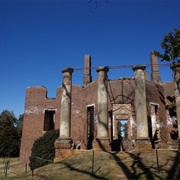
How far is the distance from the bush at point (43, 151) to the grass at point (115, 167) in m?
4.94

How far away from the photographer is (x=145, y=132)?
37.2ft

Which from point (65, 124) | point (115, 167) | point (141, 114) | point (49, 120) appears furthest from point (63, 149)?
point (49, 120)

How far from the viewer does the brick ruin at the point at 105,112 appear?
39.5 ft

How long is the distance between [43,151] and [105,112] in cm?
581

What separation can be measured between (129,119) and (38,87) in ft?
33.0

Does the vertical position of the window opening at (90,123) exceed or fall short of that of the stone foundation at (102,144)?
it exceeds it

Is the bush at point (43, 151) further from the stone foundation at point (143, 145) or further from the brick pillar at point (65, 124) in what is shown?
Answer: the stone foundation at point (143, 145)

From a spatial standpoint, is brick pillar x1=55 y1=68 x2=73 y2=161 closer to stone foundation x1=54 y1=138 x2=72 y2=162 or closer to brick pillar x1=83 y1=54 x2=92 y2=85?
stone foundation x1=54 y1=138 x2=72 y2=162

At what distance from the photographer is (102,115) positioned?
40.6 feet

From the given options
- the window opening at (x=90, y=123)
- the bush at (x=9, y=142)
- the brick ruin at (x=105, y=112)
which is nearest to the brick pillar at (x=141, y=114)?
the brick ruin at (x=105, y=112)

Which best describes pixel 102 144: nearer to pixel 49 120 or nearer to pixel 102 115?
pixel 102 115

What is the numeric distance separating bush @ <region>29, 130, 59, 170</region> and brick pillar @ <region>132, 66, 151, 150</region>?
21.2 feet

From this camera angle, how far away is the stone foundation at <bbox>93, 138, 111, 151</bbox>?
1162cm

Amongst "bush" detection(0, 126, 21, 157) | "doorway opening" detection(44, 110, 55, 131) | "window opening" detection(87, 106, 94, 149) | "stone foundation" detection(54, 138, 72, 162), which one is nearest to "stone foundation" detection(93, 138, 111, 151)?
"stone foundation" detection(54, 138, 72, 162)
